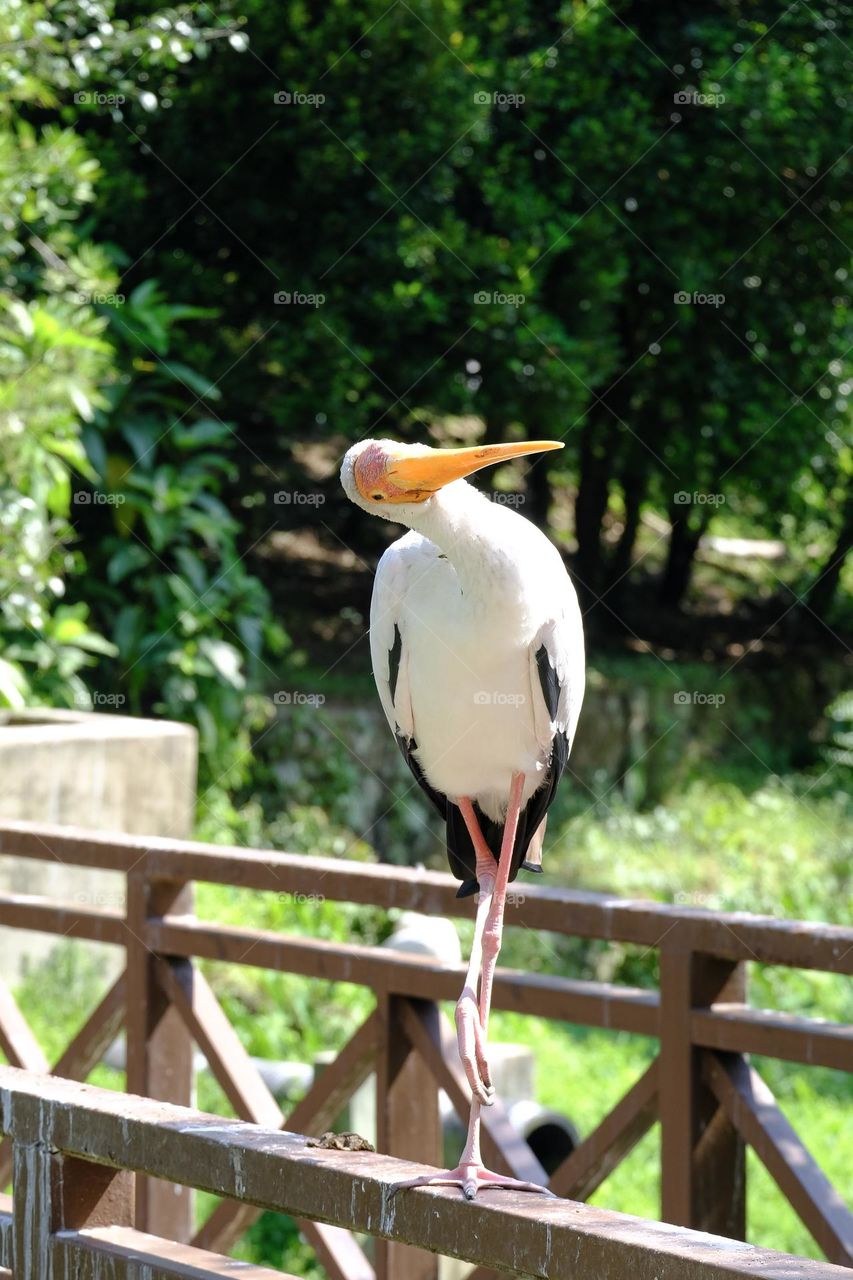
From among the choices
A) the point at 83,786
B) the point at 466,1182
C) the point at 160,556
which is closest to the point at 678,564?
the point at 160,556

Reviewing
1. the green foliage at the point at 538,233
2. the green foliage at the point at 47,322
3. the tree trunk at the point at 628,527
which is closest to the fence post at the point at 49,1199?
the green foliage at the point at 47,322

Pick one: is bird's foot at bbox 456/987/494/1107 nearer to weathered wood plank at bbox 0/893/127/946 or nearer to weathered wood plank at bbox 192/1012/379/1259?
weathered wood plank at bbox 192/1012/379/1259

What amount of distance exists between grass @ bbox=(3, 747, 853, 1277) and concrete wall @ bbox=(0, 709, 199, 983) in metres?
0.26

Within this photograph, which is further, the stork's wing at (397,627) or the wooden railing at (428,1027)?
the wooden railing at (428,1027)

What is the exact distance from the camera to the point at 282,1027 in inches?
236

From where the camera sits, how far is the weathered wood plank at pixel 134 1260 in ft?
5.73

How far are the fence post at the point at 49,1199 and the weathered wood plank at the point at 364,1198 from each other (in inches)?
1.0

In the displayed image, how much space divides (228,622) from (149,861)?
4460mm

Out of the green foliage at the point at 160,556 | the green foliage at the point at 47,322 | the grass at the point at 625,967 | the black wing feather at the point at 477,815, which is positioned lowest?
the grass at the point at 625,967

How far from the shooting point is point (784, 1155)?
2.30 metres

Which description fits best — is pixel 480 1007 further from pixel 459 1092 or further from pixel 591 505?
pixel 591 505

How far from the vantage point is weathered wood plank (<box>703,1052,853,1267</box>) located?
7.38ft

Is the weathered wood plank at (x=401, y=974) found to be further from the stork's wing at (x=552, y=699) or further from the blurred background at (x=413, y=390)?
the blurred background at (x=413, y=390)

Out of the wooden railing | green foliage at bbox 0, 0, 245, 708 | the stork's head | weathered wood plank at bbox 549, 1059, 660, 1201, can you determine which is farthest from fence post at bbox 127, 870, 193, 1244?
green foliage at bbox 0, 0, 245, 708
